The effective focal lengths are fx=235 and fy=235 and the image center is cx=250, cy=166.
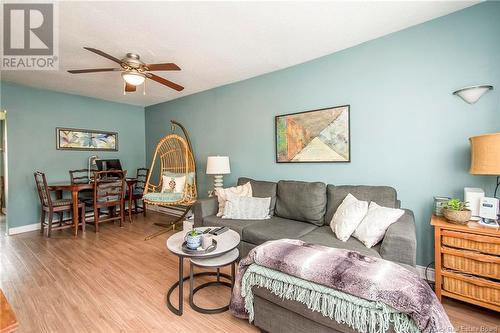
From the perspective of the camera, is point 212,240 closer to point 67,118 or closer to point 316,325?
point 316,325

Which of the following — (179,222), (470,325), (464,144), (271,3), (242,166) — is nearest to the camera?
(470,325)

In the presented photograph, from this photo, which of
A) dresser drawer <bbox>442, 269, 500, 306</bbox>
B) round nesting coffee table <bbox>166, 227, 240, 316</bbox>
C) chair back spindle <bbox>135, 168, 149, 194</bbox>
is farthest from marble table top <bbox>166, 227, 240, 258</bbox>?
chair back spindle <bbox>135, 168, 149, 194</bbox>

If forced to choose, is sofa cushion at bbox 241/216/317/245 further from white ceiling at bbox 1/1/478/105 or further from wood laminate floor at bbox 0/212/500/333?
white ceiling at bbox 1/1/478/105

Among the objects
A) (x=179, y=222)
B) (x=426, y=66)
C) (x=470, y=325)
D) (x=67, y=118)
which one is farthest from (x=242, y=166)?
(x=67, y=118)

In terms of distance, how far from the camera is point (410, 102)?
7.68 ft

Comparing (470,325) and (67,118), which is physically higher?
(67,118)

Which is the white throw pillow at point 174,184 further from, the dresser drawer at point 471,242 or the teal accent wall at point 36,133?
the dresser drawer at point 471,242

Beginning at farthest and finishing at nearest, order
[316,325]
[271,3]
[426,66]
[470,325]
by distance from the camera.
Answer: [426,66]
[271,3]
[470,325]
[316,325]

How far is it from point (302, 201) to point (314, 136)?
33.8 inches

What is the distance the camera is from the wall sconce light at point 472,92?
1.95m

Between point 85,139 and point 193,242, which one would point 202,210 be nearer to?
point 193,242

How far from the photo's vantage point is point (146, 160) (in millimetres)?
5633

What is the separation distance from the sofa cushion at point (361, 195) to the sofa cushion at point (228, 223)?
34.2 inches

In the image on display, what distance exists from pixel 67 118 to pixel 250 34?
158 inches
